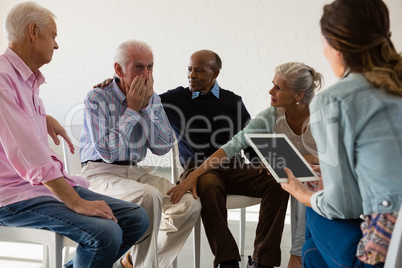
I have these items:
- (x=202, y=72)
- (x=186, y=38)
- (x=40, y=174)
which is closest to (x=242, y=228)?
(x=202, y=72)

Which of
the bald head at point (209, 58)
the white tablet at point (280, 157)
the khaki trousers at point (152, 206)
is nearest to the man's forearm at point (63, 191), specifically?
the khaki trousers at point (152, 206)

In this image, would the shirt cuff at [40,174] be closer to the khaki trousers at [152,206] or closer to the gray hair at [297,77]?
the khaki trousers at [152,206]

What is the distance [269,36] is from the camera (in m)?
4.66

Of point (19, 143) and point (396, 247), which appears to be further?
point (19, 143)

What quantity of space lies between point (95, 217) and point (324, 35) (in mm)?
1005

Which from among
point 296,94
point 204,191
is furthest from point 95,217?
point 296,94

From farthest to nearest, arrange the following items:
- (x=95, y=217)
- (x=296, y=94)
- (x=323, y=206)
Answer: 1. (x=296, y=94)
2. (x=95, y=217)
3. (x=323, y=206)

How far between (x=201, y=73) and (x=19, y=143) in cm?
150

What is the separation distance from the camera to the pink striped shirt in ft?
4.96

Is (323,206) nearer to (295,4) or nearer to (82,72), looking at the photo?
(295,4)

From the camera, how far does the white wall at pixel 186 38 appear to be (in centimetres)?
459

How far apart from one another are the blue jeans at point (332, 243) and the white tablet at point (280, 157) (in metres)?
0.19

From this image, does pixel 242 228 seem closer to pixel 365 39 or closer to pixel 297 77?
pixel 297 77

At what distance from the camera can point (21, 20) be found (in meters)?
1.65
